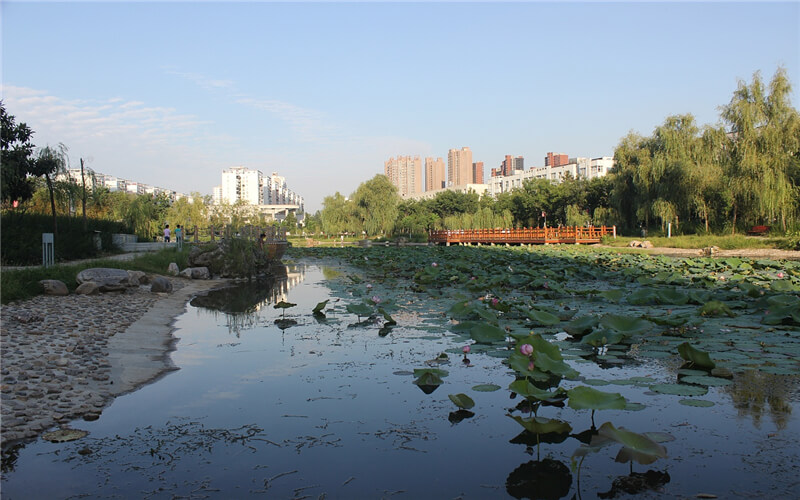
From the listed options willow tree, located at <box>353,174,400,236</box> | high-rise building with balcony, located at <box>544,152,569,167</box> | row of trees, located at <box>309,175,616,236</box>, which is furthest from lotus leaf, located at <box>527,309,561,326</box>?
high-rise building with balcony, located at <box>544,152,569,167</box>

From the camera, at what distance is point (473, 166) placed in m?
164

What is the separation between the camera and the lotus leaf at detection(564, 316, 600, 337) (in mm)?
4820

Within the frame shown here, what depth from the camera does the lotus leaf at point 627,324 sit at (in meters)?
4.41

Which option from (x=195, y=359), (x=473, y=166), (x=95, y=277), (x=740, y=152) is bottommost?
(x=195, y=359)

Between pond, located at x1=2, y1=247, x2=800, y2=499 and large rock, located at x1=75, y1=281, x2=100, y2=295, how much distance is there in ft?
11.0

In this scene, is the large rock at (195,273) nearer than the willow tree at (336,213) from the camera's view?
Yes

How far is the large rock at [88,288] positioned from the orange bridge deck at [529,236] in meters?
28.5

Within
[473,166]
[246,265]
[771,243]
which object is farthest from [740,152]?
[473,166]

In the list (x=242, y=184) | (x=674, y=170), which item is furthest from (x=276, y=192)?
(x=674, y=170)

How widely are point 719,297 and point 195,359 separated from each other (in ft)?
20.7

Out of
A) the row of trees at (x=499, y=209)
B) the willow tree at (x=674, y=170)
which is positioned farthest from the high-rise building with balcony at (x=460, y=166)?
the willow tree at (x=674, y=170)

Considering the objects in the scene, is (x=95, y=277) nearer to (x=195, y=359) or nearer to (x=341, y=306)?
(x=341, y=306)

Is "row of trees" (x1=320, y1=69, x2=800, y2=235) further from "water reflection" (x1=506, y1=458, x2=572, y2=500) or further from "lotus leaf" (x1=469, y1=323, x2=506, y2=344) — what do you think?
"water reflection" (x1=506, y1=458, x2=572, y2=500)

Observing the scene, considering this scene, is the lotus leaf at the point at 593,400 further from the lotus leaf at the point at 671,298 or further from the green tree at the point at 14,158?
the green tree at the point at 14,158
